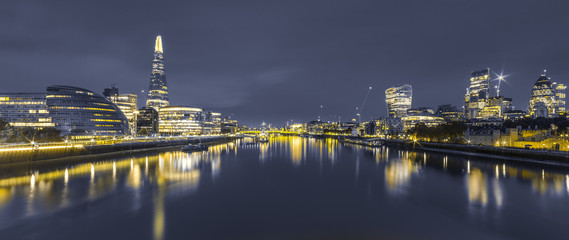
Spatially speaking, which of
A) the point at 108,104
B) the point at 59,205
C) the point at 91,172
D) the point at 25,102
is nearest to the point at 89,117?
the point at 108,104

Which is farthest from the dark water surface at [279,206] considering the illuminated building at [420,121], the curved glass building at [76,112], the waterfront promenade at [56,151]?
the illuminated building at [420,121]

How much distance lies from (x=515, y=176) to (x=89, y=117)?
350 feet

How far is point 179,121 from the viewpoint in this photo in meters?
177

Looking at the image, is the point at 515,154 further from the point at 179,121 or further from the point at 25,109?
the point at 179,121

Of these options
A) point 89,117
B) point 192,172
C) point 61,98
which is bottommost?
point 192,172

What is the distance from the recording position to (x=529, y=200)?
23.4 m

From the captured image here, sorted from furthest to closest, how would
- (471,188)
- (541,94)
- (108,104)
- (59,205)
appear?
(541,94), (108,104), (471,188), (59,205)

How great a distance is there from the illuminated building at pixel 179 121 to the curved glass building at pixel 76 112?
83.8 meters

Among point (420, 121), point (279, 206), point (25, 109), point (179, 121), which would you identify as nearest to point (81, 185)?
point (279, 206)

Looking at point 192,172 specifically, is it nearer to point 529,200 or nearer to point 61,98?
point 529,200

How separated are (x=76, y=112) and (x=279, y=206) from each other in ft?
304

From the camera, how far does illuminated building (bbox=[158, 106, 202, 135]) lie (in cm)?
17625

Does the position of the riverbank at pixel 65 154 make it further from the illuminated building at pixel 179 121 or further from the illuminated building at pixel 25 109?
the illuminated building at pixel 179 121

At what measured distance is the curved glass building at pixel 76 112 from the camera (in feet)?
283
